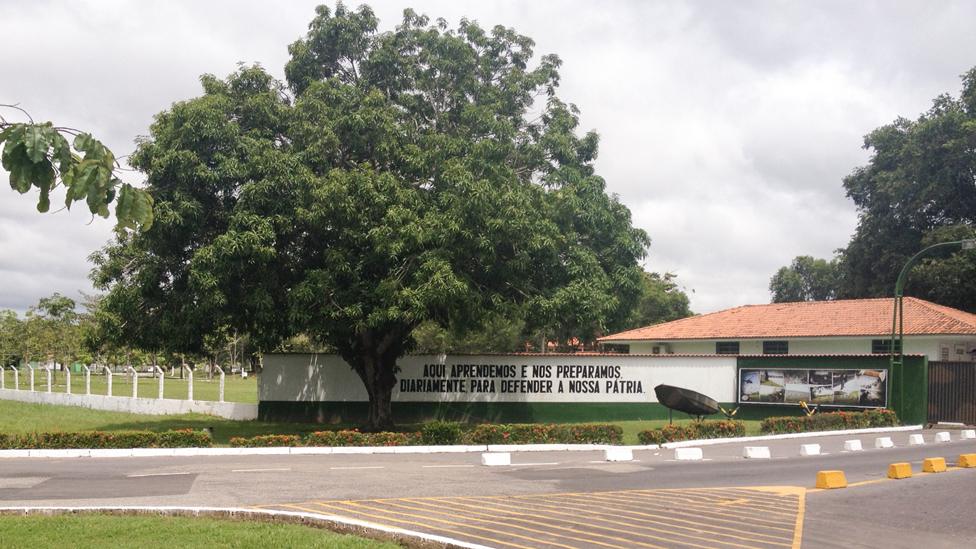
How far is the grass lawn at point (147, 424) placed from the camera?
25.3 metres

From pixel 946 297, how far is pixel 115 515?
139ft

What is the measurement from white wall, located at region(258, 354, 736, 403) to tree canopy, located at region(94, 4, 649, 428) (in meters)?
3.02

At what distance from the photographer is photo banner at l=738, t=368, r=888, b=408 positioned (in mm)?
28953

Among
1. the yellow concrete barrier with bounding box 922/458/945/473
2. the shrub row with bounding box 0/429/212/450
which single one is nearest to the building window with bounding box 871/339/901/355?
the yellow concrete barrier with bounding box 922/458/945/473

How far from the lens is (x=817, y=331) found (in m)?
36.0

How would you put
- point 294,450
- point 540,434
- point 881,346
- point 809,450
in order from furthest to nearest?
point 881,346 < point 540,434 < point 809,450 < point 294,450

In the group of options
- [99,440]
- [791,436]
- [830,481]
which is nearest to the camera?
[830,481]

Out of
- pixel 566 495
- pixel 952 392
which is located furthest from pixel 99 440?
pixel 952 392

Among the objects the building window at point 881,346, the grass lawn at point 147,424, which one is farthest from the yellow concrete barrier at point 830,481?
the building window at point 881,346

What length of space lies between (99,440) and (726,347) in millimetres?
27366

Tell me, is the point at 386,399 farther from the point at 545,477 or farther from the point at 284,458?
the point at 545,477

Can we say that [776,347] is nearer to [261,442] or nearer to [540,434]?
[540,434]

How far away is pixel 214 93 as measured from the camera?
78.2 feet

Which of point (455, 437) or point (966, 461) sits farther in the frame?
point (455, 437)
